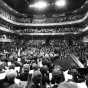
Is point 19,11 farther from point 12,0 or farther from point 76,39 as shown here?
point 76,39

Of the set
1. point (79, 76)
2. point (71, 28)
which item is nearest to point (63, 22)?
point (71, 28)

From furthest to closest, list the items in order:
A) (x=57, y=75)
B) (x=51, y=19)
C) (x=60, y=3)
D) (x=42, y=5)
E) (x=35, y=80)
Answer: (x=51, y=19), (x=42, y=5), (x=60, y=3), (x=57, y=75), (x=35, y=80)

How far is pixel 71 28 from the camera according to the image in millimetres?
22344

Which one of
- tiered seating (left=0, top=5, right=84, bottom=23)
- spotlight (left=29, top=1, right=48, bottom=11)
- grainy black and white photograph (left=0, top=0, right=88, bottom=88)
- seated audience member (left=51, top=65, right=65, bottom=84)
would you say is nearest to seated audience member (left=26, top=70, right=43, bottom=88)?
seated audience member (left=51, top=65, right=65, bottom=84)

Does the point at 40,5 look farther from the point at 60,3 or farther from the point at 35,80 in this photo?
the point at 35,80

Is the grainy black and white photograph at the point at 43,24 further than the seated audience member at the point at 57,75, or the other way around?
the grainy black and white photograph at the point at 43,24

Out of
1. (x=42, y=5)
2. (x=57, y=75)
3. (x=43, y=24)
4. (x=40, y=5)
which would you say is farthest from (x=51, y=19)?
(x=57, y=75)

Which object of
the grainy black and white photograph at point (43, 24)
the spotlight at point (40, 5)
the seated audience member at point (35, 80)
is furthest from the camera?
the spotlight at point (40, 5)

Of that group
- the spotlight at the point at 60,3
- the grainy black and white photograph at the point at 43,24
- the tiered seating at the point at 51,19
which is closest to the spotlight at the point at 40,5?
the grainy black and white photograph at the point at 43,24

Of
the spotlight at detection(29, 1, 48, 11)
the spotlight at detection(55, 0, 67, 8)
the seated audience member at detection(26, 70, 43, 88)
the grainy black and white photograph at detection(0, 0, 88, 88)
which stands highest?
the spotlight at detection(29, 1, 48, 11)

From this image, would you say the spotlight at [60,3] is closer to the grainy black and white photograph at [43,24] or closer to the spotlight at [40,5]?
the grainy black and white photograph at [43,24]

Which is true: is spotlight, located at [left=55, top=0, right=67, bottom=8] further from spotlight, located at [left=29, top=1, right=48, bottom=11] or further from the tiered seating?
the tiered seating

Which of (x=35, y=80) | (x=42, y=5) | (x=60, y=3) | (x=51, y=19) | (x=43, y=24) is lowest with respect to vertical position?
(x=35, y=80)

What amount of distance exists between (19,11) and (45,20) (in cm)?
589
